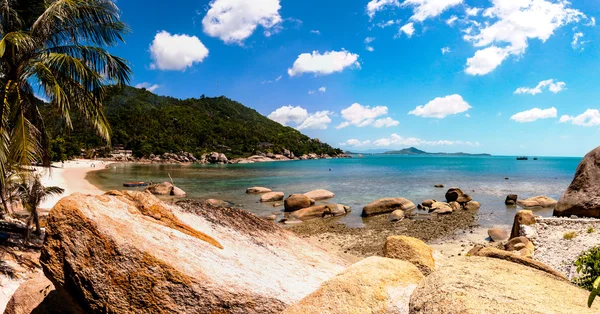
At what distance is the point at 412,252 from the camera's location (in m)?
6.16

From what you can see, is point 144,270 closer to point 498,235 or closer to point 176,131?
point 498,235

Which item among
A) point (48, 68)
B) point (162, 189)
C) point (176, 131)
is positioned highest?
point (176, 131)

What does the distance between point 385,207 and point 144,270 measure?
76.5ft

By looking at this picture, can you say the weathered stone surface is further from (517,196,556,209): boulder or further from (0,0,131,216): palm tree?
(517,196,556,209): boulder

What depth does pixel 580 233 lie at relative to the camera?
48.0ft

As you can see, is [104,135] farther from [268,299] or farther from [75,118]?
[268,299]

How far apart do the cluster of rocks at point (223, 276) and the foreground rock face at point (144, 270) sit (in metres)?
0.01

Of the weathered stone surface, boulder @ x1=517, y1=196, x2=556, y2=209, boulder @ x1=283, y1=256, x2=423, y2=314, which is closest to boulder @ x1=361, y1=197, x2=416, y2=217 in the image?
boulder @ x1=517, y1=196, x2=556, y2=209

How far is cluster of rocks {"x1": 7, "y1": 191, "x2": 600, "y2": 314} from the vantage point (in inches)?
117

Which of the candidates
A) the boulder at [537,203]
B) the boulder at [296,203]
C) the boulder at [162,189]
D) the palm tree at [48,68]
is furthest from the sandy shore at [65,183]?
the boulder at [537,203]

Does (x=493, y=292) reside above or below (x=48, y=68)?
below

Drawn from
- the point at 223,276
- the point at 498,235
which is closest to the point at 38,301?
the point at 223,276

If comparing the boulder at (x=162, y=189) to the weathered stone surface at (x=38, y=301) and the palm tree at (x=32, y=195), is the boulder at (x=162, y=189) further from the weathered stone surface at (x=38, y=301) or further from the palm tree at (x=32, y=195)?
the weathered stone surface at (x=38, y=301)

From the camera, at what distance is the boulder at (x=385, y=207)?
2489 centimetres
